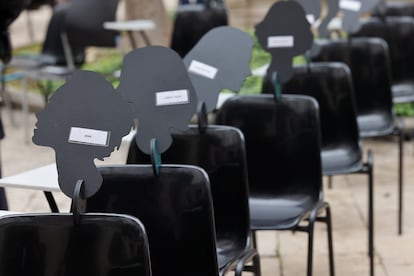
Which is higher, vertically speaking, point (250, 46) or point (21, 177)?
Answer: point (250, 46)

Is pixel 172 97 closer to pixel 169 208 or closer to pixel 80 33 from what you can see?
pixel 169 208

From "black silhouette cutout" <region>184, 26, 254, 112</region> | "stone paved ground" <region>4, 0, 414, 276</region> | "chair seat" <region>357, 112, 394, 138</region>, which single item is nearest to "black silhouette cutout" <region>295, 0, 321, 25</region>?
"chair seat" <region>357, 112, 394, 138</region>

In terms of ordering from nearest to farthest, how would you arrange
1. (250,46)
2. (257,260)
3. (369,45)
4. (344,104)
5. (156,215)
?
(156,215) → (257,260) → (250,46) → (344,104) → (369,45)

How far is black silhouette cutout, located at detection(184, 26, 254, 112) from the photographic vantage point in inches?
145

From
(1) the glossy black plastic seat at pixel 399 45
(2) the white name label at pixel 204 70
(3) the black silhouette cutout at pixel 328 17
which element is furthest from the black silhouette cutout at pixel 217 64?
(1) the glossy black plastic seat at pixel 399 45

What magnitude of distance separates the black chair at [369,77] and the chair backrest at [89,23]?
7.22 ft

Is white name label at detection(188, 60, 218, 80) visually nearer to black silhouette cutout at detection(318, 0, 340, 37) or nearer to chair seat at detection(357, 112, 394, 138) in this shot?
chair seat at detection(357, 112, 394, 138)

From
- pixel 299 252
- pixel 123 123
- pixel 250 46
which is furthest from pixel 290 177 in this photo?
pixel 123 123

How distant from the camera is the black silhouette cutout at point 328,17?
5.33 meters

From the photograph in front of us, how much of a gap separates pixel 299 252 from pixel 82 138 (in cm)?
238

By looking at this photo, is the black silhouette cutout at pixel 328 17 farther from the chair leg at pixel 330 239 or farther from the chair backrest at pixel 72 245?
the chair backrest at pixel 72 245

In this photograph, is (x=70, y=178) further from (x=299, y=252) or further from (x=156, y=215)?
(x=299, y=252)

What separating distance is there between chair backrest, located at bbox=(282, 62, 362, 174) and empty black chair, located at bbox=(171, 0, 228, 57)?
2.16 metres

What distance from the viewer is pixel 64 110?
2629 millimetres
